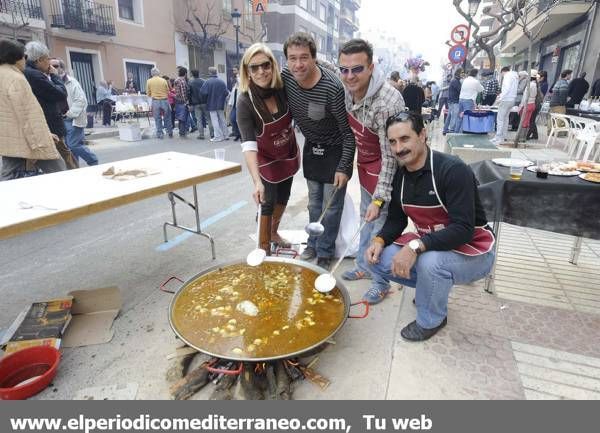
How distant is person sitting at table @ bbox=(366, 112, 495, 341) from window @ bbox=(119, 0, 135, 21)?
21.1 meters

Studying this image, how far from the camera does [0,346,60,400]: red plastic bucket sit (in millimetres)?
1915

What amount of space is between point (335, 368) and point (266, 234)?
145cm

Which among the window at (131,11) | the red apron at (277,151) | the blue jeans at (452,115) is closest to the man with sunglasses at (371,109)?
the red apron at (277,151)

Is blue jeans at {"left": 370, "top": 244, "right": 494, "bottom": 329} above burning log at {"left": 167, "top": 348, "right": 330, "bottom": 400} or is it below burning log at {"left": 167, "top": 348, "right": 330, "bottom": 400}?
above

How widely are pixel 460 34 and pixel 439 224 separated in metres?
14.2

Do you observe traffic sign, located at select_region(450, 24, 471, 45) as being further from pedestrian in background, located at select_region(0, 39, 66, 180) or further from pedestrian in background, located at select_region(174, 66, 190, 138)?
pedestrian in background, located at select_region(0, 39, 66, 180)

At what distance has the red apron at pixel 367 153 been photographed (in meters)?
2.72

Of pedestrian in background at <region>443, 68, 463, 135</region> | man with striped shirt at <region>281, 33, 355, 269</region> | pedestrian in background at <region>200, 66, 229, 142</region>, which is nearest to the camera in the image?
man with striped shirt at <region>281, 33, 355, 269</region>

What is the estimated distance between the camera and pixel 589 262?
3.44m

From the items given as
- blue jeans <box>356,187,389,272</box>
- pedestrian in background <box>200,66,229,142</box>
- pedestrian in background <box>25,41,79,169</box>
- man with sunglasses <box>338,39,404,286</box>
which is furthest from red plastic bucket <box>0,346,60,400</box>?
pedestrian in background <box>200,66,229,142</box>

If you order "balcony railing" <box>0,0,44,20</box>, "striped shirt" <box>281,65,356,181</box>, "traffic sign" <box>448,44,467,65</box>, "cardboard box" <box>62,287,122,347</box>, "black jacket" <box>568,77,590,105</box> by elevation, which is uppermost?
"balcony railing" <box>0,0,44,20</box>

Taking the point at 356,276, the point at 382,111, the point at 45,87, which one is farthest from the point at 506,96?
the point at 45,87
